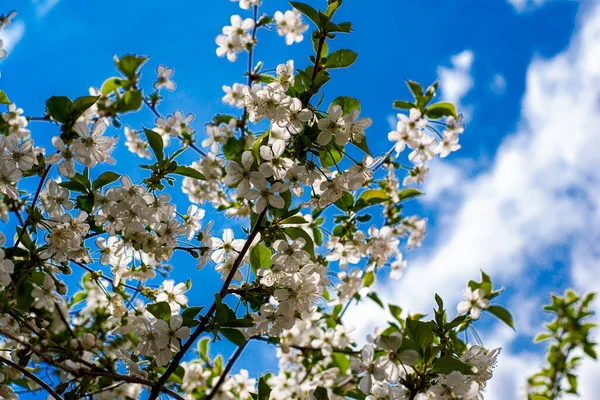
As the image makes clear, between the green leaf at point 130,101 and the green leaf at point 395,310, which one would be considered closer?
the green leaf at point 130,101

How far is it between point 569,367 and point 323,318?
6.76 ft

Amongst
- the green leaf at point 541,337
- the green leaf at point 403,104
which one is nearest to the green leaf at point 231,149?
the green leaf at point 403,104

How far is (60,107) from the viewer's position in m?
1.98

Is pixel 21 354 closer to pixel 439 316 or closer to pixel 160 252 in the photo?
pixel 160 252

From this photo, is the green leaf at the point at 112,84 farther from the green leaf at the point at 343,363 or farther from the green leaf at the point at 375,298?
the green leaf at the point at 375,298

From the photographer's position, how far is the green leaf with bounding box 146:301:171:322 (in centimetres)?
201

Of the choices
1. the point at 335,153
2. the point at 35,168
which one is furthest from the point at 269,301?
the point at 35,168

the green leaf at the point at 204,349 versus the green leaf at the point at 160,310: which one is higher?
the green leaf at the point at 204,349

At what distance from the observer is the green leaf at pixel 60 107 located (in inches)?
76.9

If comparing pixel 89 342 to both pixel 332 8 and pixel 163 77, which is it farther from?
pixel 163 77

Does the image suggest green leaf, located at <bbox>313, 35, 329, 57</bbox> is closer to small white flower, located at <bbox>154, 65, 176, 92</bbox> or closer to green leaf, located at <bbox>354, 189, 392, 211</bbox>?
green leaf, located at <bbox>354, 189, 392, 211</bbox>

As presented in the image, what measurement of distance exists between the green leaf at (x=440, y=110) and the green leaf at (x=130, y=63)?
1555 mm

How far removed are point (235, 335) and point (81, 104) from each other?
1.11 meters

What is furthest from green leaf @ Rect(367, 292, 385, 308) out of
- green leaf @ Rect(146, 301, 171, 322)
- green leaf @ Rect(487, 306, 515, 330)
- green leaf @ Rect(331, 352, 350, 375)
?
green leaf @ Rect(146, 301, 171, 322)
